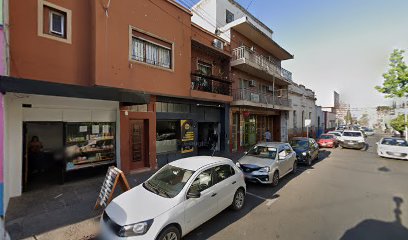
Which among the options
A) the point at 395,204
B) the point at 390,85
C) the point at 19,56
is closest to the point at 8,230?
the point at 19,56

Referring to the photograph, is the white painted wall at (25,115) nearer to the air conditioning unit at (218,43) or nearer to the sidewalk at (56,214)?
the sidewalk at (56,214)

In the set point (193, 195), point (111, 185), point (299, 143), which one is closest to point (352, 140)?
point (299, 143)

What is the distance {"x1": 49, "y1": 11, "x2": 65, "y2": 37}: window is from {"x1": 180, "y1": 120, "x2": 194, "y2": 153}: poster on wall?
650cm

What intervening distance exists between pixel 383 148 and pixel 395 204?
993 centimetres

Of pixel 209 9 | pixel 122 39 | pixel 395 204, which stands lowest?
pixel 395 204

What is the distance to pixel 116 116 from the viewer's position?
28.1ft

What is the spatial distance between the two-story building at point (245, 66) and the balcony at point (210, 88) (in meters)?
1.00

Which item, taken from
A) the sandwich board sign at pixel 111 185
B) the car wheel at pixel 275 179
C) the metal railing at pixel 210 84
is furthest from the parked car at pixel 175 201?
the metal railing at pixel 210 84

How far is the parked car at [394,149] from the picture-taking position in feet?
40.9

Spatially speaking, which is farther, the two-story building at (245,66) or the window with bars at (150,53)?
the two-story building at (245,66)

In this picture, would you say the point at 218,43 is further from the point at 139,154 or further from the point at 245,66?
the point at 139,154

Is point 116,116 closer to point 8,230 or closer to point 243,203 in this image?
point 8,230

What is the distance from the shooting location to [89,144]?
26.2 feet

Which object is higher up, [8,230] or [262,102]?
[262,102]
